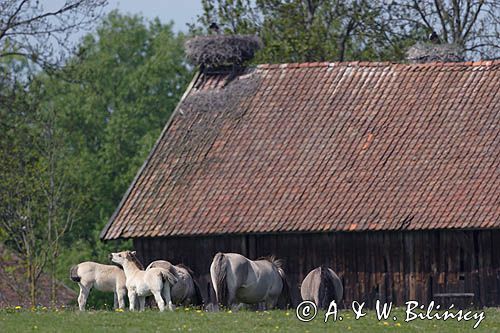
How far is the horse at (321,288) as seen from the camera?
28844mm

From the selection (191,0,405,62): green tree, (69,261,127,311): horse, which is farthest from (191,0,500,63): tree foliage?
(69,261,127,311): horse

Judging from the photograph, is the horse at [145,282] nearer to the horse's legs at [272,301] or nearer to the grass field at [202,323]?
the grass field at [202,323]

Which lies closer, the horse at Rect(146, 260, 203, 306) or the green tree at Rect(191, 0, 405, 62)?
the horse at Rect(146, 260, 203, 306)

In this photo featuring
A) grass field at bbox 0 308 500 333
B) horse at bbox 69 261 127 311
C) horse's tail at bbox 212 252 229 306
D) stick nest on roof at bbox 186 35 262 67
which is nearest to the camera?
grass field at bbox 0 308 500 333

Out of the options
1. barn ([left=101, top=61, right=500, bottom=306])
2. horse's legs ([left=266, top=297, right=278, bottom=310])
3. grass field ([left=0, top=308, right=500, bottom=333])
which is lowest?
grass field ([left=0, top=308, right=500, bottom=333])

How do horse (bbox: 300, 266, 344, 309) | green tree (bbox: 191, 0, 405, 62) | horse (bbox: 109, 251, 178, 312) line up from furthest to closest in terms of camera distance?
green tree (bbox: 191, 0, 405, 62), horse (bbox: 300, 266, 344, 309), horse (bbox: 109, 251, 178, 312)

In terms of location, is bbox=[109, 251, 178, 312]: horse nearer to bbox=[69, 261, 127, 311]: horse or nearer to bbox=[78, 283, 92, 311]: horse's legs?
bbox=[69, 261, 127, 311]: horse

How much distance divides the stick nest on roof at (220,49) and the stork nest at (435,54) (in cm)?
437

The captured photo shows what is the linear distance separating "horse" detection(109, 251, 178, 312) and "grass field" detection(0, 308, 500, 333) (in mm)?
1155

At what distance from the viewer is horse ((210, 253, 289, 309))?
28641 mm

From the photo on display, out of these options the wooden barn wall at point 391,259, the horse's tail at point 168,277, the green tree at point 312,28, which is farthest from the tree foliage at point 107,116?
the horse's tail at point 168,277

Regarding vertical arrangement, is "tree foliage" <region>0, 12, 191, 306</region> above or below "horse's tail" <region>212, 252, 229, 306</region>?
above

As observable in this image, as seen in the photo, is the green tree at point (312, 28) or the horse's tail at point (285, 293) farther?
the green tree at point (312, 28)

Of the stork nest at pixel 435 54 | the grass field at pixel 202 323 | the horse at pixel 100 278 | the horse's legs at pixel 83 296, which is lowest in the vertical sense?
the grass field at pixel 202 323
